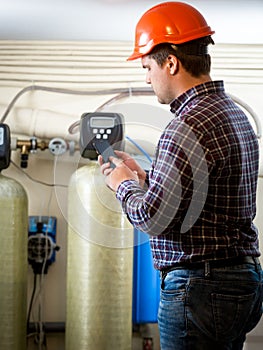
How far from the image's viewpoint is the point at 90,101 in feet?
10.1

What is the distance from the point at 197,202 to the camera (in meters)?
1.44

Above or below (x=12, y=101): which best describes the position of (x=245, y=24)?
above

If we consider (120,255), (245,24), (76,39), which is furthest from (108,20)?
(120,255)

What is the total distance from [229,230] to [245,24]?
1.52m

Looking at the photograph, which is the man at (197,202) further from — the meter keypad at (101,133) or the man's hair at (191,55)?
the meter keypad at (101,133)

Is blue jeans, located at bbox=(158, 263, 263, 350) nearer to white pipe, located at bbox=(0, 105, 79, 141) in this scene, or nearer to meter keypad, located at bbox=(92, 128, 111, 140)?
meter keypad, located at bbox=(92, 128, 111, 140)

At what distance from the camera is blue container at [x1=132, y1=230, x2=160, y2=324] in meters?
2.90

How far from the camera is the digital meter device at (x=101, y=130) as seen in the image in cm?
238

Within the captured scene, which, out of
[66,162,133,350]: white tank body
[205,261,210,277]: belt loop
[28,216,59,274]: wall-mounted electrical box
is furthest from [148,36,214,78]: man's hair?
[28,216,59,274]: wall-mounted electrical box

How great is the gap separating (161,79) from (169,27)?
135 mm

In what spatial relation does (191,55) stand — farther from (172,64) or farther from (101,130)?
(101,130)

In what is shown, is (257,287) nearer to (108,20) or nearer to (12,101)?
(108,20)

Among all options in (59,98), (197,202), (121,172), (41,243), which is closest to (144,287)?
(41,243)

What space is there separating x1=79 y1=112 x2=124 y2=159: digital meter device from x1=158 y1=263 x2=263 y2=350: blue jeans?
97 cm
